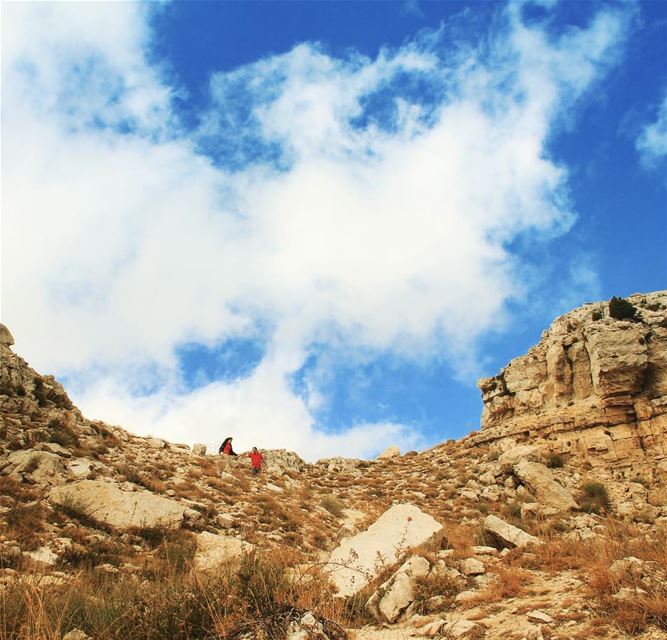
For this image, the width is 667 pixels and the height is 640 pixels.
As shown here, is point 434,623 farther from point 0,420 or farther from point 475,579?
point 0,420

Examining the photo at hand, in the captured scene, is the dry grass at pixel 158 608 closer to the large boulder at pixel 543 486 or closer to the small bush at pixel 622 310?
the large boulder at pixel 543 486

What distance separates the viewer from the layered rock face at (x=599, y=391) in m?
21.8

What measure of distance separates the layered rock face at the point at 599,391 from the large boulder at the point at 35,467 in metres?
20.4

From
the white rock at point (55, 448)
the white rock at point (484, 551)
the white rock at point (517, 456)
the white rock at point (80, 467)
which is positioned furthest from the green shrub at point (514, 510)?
the white rock at point (55, 448)

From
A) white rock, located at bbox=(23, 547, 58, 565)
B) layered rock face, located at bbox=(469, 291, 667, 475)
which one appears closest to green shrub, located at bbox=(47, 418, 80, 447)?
white rock, located at bbox=(23, 547, 58, 565)

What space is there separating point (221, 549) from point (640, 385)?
19884mm

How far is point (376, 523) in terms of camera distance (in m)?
10.3

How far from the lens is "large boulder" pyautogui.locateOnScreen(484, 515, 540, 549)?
9539 millimetres

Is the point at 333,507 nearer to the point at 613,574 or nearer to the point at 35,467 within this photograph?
the point at 35,467

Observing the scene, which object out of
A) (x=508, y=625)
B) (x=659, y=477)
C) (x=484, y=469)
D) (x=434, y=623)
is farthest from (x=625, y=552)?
(x=484, y=469)

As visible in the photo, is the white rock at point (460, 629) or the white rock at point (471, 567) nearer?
the white rock at point (460, 629)

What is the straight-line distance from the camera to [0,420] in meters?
15.1

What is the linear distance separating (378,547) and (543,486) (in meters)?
→ 12.1

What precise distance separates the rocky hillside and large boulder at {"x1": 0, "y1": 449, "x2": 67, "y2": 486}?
47mm
